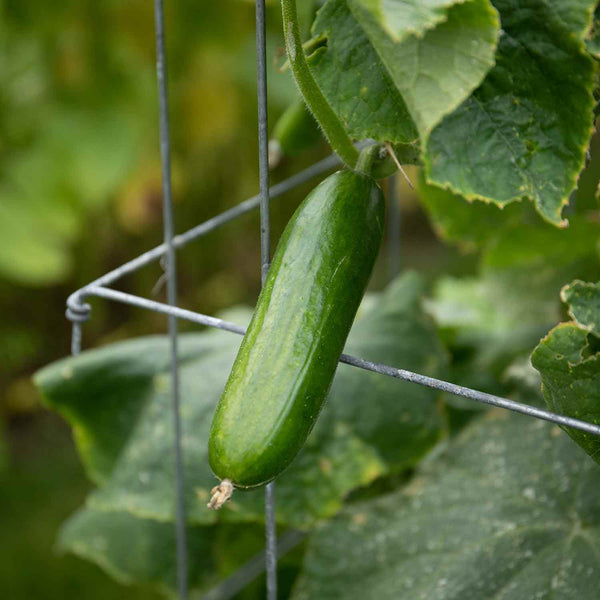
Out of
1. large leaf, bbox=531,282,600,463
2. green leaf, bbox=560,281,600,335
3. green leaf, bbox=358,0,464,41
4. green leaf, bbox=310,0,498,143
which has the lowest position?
large leaf, bbox=531,282,600,463

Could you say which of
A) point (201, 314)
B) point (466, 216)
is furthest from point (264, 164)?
point (466, 216)

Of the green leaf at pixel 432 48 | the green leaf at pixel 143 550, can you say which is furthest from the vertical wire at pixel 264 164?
the green leaf at pixel 143 550

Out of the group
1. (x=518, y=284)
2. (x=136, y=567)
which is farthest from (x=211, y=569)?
(x=518, y=284)

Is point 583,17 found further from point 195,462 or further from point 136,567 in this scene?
point 136,567

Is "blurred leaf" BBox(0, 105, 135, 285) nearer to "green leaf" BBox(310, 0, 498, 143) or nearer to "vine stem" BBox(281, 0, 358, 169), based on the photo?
"vine stem" BBox(281, 0, 358, 169)

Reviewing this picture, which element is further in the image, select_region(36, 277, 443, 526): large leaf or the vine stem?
select_region(36, 277, 443, 526): large leaf

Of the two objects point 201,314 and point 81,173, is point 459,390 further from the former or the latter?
point 81,173

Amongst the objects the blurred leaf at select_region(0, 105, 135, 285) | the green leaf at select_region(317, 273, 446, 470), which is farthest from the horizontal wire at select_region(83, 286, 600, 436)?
the blurred leaf at select_region(0, 105, 135, 285)
